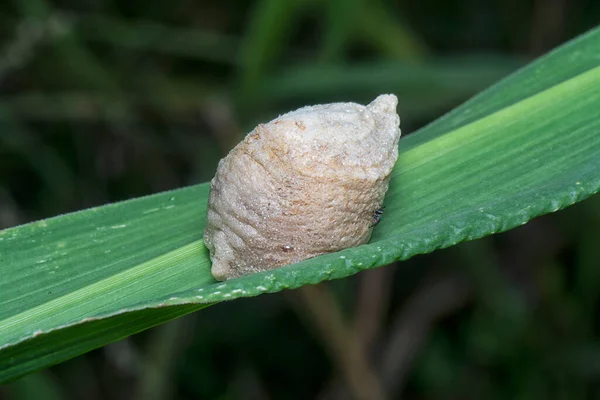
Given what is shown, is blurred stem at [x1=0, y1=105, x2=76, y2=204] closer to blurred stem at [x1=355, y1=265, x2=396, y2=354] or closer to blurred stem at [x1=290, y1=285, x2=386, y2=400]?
blurred stem at [x1=290, y1=285, x2=386, y2=400]

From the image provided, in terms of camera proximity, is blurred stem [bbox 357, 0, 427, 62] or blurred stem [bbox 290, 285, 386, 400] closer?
blurred stem [bbox 290, 285, 386, 400]

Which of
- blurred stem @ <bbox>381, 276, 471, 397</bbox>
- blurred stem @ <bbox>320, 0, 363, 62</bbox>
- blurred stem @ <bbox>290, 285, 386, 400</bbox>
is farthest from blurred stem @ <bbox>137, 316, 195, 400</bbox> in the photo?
blurred stem @ <bbox>320, 0, 363, 62</bbox>

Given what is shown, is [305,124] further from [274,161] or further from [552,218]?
[552,218]

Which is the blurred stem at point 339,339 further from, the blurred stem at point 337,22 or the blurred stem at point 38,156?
the blurred stem at point 38,156

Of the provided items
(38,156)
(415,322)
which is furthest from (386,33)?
(38,156)

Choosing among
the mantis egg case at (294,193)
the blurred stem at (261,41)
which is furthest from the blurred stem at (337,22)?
the mantis egg case at (294,193)

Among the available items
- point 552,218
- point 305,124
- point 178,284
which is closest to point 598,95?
point 305,124
